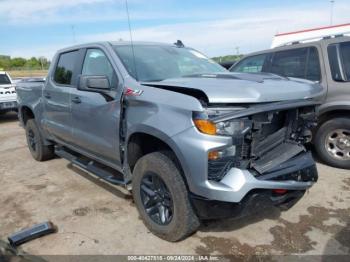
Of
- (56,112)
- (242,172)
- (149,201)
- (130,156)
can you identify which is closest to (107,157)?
(130,156)

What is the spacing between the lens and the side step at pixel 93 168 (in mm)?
3809

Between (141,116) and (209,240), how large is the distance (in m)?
1.33

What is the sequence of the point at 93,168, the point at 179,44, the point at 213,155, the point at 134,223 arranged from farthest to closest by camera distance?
the point at 179,44
the point at 93,168
the point at 134,223
the point at 213,155

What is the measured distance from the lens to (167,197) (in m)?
3.09

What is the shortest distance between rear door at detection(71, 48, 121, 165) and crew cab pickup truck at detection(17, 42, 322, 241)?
1 centimetres

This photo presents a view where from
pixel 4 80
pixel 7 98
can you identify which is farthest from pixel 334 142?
pixel 4 80

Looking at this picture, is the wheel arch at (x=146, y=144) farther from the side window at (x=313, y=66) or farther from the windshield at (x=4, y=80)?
the windshield at (x=4, y=80)

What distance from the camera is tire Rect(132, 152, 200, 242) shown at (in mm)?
2873

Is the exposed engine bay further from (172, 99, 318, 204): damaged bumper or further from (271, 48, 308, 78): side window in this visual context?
(271, 48, 308, 78): side window

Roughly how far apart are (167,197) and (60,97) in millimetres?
2461

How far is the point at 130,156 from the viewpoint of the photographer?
137 inches

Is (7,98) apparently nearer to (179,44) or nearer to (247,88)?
(179,44)

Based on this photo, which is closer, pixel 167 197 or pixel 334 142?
pixel 167 197

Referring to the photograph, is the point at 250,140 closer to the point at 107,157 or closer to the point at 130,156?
the point at 130,156
